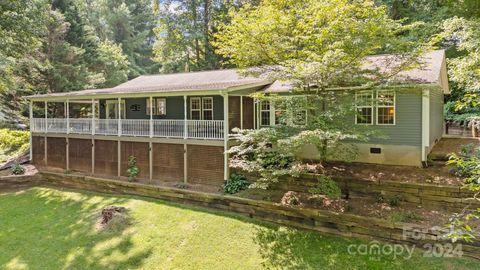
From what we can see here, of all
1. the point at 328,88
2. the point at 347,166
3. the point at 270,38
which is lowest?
the point at 347,166

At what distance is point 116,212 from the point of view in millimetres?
10906

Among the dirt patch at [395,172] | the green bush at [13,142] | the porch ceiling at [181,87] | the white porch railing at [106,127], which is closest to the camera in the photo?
the dirt patch at [395,172]

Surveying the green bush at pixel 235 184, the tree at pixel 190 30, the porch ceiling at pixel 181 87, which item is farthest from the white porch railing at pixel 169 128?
the tree at pixel 190 30

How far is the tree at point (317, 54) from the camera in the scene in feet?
31.0

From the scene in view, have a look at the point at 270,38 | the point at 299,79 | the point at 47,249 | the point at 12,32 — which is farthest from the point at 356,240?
the point at 12,32

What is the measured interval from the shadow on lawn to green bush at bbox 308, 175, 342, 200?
5.68 m

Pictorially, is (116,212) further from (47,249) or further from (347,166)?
(347,166)

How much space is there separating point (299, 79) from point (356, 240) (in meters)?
5.38

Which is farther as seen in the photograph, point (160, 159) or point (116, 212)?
point (160, 159)

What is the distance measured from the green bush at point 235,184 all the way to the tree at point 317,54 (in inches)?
34.7

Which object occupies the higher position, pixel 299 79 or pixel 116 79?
pixel 116 79

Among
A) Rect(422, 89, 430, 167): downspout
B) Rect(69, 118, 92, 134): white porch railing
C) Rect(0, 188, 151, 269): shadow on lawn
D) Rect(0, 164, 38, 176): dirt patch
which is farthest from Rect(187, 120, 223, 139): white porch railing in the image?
Rect(0, 164, 38, 176): dirt patch

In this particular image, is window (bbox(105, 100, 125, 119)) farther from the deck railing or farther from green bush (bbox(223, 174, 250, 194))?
green bush (bbox(223, 174, 250, 194))

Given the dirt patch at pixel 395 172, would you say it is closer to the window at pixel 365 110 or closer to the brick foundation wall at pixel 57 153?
the window at pixel 365 110
